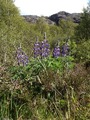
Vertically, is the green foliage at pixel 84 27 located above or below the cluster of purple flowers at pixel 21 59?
below

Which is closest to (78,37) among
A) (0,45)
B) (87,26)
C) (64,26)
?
(87,26)

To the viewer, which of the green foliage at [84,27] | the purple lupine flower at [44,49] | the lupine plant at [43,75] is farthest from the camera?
the green foliage at [84,27]

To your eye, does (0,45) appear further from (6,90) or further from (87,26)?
(87,26)

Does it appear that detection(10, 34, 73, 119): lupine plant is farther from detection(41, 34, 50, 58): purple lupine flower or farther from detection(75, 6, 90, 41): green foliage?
detection(75, 6, 90, 41): green foliage

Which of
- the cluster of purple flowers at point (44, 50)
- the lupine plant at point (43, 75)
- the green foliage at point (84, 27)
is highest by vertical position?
the cluster of purple flowers at point (44, 50)

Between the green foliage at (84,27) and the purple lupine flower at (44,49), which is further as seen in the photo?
the green foliage at (84,27)

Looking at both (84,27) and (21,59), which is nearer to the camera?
(21,59)

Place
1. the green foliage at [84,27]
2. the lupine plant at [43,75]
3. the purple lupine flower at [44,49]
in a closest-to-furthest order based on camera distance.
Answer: the lupine plant at [43,75]
the purple lupine flower at [44,49]
the green foliage at [84,27]

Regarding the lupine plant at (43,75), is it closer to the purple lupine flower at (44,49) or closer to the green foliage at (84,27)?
the purple lupine flower at (44,49)

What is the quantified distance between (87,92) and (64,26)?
226 feet

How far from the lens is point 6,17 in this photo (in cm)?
2884

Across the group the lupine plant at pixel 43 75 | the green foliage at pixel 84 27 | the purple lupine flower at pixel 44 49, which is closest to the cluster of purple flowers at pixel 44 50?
the purple lupine flower at pixel 44 49

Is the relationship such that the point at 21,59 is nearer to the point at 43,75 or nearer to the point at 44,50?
the point at 44,50

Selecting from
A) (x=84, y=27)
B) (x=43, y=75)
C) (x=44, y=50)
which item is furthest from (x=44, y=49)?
(x=84, y=27)
